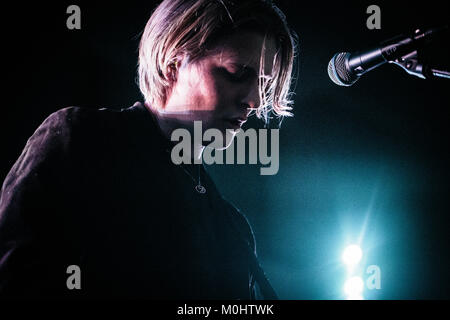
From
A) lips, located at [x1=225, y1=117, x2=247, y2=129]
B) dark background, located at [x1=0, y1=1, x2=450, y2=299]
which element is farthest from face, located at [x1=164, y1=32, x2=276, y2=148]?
dark background, located at [x1=0, y1=1, x2=450, y2=299]

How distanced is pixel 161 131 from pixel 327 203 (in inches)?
68.4

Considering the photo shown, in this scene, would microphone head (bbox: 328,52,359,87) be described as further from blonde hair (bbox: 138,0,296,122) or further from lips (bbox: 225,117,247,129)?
lips (bbox: 225,117,247,129)

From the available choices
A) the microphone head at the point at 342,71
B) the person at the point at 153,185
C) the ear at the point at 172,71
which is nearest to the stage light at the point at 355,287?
the person at the point at 153,185

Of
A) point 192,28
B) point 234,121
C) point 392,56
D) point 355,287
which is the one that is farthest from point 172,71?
point 355,287

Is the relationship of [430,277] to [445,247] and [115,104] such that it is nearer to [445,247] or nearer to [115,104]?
[445,247]

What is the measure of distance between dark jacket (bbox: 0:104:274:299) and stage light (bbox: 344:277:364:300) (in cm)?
159

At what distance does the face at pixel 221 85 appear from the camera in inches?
44.9

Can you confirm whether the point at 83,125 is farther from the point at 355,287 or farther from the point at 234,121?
the point at 355,287

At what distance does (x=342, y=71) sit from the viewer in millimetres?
1109

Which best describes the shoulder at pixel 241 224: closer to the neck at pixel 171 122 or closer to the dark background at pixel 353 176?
the neck at pixel 171 122

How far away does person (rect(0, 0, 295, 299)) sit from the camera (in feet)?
2.73

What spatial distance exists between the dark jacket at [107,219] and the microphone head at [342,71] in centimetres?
68

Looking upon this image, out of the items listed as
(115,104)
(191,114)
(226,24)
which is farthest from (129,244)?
(115,104)

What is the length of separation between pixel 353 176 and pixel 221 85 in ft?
5.81
